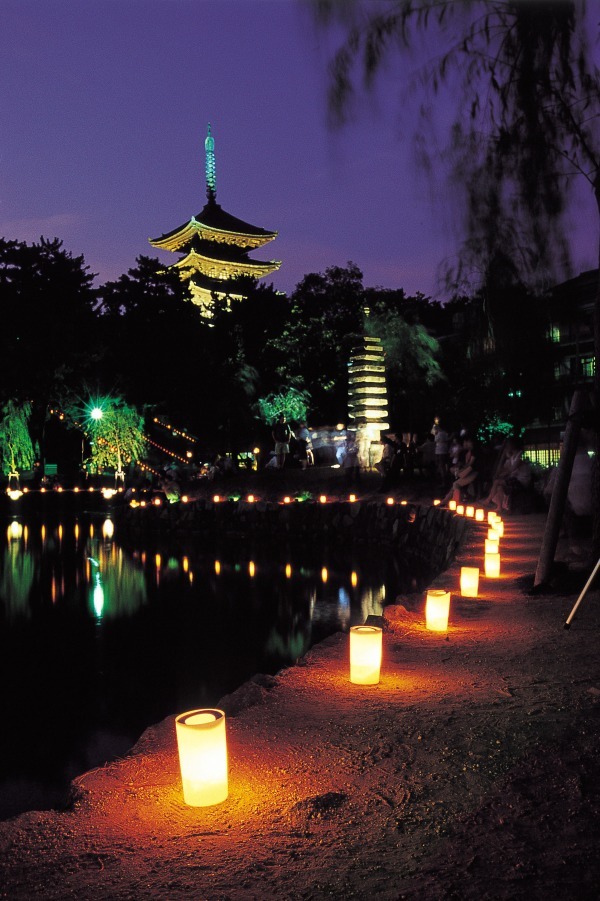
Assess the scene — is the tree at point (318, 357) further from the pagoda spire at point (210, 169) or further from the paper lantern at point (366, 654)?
the paper lantern at point (366, 654)

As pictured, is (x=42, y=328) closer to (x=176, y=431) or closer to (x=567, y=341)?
(x=176, y=431)

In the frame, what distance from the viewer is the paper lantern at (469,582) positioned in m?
7.09

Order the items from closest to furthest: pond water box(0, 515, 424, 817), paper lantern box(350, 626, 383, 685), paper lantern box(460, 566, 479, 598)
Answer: paper lantern box(350, 626, 383, 685), pond water box(0, 515, 424, 817), paper lantern box(460, 566, 479, 598)

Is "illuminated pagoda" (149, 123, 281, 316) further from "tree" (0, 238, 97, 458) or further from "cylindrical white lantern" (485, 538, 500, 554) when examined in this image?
"cylindrical white lantern" (485, 538, 500, 554)

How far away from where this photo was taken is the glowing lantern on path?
5750mm

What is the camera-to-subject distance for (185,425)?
88.7 ft

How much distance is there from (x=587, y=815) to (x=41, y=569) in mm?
13627

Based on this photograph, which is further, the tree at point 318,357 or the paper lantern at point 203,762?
the tree at point 318,357

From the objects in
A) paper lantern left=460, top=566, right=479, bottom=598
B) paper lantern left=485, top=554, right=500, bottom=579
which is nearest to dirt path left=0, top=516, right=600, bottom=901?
paper lantern left=460, top=566, right=479, bottom=598

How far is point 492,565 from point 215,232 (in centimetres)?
3258

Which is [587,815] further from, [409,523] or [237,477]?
[237,477]

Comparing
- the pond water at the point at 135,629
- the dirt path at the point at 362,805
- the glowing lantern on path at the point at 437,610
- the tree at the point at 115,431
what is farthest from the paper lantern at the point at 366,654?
the tree at the point at 115,431

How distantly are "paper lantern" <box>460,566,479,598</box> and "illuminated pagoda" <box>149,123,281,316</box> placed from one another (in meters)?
29.7

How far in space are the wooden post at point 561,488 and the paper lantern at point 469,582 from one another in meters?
0.54
